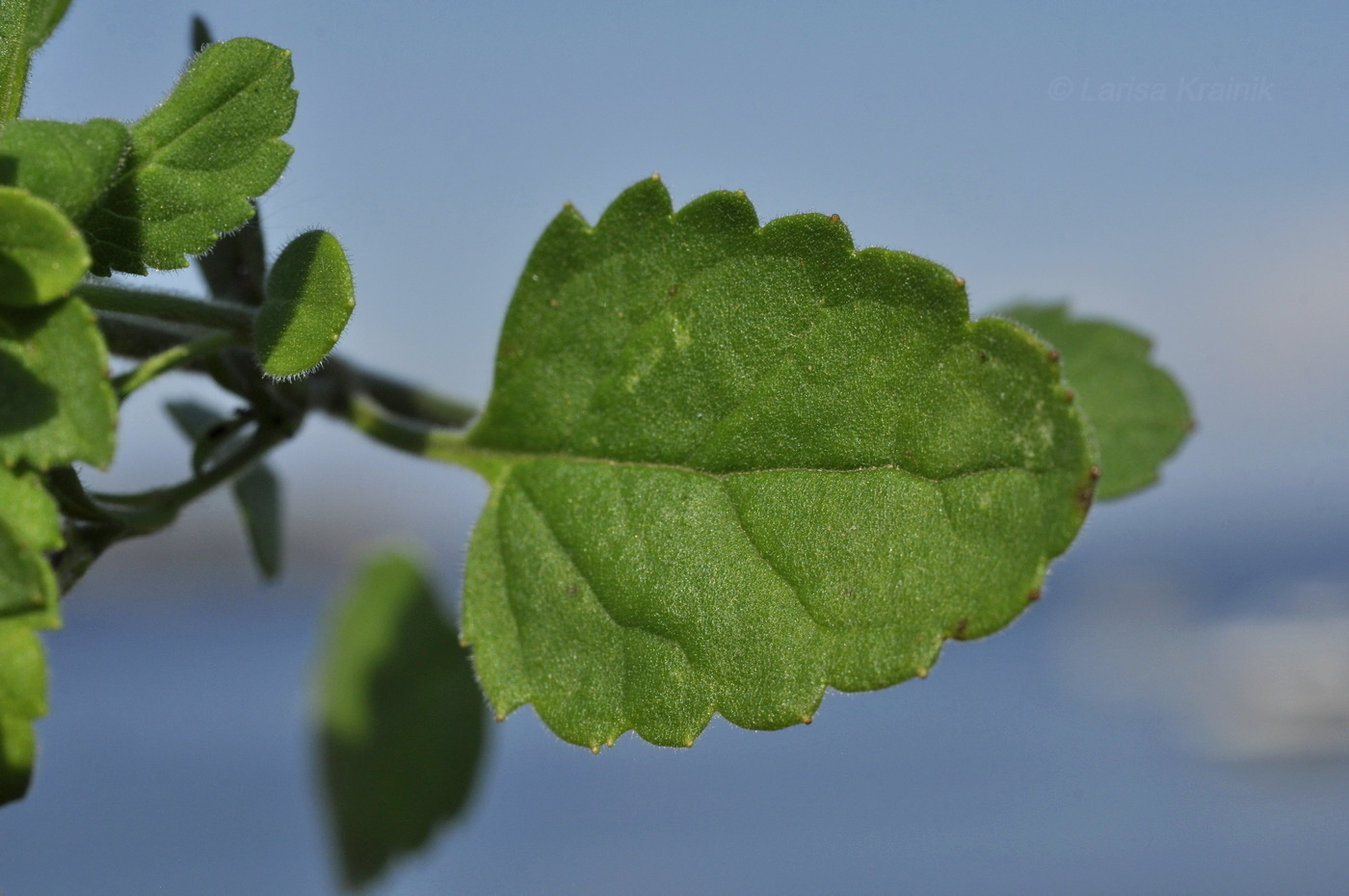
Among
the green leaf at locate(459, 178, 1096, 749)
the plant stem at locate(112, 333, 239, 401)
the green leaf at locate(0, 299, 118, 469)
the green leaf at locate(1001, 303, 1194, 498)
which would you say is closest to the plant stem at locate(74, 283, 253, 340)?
the plant stem at locate(112, 333, 239, 401)

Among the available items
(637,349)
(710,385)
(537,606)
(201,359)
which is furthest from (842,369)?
(201,359)

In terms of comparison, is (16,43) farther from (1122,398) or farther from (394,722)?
(394,722)

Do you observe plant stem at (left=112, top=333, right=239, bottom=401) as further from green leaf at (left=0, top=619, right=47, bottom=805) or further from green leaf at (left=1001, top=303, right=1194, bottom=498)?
green leaf at (left=1001, top=303, right=1194, bottom=498)

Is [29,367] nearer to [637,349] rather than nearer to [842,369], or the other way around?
[637,349]

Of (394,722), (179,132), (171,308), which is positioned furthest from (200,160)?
(394,722)

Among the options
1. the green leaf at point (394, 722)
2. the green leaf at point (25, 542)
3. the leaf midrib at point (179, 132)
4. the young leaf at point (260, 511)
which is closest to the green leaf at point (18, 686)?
the green leaf at point (25, 542)
